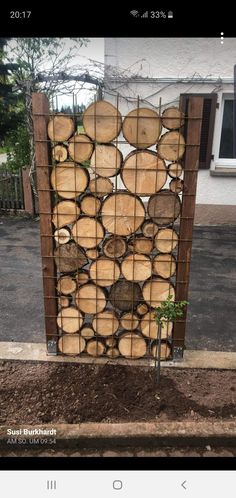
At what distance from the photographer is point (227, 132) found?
7.71 meters

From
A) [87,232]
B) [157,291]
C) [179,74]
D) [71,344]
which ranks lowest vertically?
[71,344]

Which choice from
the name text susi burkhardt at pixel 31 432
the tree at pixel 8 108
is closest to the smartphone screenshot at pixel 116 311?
the name text susi burkhardt at pixel 31 432

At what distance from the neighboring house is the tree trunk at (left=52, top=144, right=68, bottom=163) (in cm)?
439

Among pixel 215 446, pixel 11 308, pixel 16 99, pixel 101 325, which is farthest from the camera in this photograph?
pixel 16 99

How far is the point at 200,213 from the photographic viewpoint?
809cm

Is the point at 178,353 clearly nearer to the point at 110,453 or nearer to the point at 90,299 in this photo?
the point at 90,299

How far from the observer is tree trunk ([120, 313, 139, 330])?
10.8 feet

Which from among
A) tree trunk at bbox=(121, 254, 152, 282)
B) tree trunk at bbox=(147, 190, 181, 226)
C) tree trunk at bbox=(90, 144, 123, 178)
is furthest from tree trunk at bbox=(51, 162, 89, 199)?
tree trunk at bbox=(121, 254, 152, 282)

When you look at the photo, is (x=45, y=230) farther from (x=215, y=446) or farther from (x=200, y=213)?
(x=200, y=213)

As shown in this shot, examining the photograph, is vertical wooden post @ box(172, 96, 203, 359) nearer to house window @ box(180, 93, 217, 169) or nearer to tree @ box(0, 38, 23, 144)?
house window @ box(180, 93, 217, 169)

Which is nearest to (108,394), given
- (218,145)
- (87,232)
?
(87,232)

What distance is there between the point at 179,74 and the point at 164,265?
5421 millimetres
